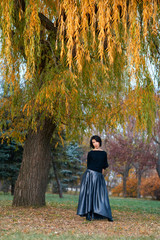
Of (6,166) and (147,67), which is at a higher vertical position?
(147,67)

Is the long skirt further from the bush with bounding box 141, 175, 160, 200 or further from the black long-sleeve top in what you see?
the bush with bounding box 141, 175, 160, 200

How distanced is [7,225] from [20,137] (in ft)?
10.8

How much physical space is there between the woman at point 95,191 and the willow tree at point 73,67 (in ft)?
3.18

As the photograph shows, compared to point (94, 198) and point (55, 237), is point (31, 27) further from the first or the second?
point (55, 237)

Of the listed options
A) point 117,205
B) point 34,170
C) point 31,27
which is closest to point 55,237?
point 34,170

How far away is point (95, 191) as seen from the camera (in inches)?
215

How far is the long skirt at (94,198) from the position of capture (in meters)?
5.35

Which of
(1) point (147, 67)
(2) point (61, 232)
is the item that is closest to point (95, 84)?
(1) point (147, 67)

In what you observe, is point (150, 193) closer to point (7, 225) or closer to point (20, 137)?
point (20, 137)

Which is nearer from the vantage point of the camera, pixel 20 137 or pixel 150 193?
pixel 20 137

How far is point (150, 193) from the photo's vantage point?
22.2m

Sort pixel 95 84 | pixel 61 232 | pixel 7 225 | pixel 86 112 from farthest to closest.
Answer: pixel 86 112 < pixel 95 84 < pixel 7 225 < pixel 61 232

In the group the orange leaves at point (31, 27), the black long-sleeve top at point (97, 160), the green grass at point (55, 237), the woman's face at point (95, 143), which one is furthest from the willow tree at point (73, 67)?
the green grass at point (55, 237)

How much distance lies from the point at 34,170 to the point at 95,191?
1.93 metres
